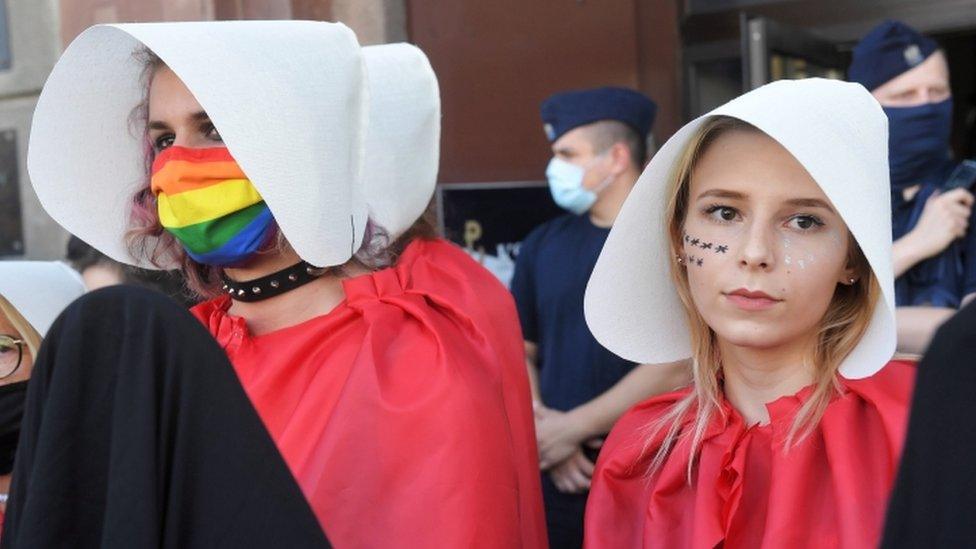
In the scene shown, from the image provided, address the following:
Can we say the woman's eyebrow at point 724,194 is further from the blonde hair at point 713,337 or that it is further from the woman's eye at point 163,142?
the woman's eye at point 163,142

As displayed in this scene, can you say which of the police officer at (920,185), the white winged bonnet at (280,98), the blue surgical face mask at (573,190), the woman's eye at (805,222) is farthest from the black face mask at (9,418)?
the blue surgical face mask at (573,190)

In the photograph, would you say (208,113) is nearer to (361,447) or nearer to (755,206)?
(361,447)

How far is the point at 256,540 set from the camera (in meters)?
1.40

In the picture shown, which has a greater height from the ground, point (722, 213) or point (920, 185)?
point (722, 213)

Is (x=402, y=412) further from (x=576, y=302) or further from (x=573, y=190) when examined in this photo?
(x=573, y=190)

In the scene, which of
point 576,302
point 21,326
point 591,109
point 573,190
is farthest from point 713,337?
point 591,109

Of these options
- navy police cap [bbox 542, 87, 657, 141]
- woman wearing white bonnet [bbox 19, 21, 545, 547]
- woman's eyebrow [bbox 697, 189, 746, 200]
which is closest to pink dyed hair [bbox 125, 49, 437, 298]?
woman wearing white bonnet [bbox 19, 21, 545, 547]

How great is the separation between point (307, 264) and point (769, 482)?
90 centimetres

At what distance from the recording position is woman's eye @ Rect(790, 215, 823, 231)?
7.13 ft

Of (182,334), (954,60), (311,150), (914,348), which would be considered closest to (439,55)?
(914,348)

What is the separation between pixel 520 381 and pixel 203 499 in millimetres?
1244

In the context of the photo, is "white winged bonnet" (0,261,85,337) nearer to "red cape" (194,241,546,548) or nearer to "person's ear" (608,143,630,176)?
"red cape" (194,241,546,548)

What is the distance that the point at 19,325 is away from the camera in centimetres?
277

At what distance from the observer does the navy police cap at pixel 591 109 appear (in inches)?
179
